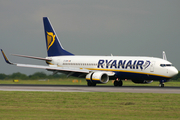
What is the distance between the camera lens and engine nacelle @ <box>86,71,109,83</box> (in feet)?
133

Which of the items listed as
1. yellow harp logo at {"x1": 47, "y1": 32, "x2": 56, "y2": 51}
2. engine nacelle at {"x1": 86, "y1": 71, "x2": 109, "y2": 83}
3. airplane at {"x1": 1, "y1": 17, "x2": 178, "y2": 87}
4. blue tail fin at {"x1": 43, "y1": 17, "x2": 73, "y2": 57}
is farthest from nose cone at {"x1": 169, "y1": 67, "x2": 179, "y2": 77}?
yellow harp logo at {"x1": 47, "y1": 32, "x2": 56, "y2": 51}

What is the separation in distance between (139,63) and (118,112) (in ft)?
82.6

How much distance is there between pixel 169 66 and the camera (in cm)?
3862

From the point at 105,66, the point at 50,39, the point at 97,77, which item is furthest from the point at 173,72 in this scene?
the point at 50,39

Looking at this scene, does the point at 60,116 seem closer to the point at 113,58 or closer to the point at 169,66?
the point at 169,66

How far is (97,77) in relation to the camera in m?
40.5

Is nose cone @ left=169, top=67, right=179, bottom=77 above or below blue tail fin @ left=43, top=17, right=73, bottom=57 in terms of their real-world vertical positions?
below

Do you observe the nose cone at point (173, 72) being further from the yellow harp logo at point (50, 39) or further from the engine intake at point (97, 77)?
the yellow harp logo at point (50, 39)

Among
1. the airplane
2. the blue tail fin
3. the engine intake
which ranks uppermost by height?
the blue tail fin

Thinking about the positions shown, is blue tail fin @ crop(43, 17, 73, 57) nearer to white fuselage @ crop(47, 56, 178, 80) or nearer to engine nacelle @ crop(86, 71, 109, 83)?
white fuselage @ crop(47, 56, 178, 80)

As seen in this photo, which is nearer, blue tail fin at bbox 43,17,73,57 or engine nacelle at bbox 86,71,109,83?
engine nacelle at bbox 86,71,109,83

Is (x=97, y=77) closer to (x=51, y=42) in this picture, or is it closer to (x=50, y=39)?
(x=51, y=42)

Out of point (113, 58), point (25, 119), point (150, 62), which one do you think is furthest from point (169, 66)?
point (25, 119)

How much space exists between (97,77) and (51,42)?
582 inches
